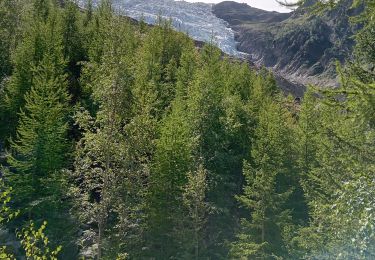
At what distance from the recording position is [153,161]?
23.0 m

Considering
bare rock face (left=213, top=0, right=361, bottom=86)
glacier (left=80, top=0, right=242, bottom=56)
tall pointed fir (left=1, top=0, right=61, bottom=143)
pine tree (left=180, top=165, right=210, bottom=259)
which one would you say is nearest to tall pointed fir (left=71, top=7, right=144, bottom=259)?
pine tree (left=180, top=165, right=210, bottom=259)

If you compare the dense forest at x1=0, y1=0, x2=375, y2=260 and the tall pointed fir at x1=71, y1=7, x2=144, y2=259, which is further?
the dense forest at x1=0, y1=0, x2=375, y2=260

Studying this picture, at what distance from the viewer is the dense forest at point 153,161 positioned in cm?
1873

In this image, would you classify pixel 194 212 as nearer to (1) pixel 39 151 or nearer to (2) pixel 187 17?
(1) pixel 39 151

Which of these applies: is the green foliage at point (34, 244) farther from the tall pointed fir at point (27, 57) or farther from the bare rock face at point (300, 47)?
the bare rock face at point (300, 47)

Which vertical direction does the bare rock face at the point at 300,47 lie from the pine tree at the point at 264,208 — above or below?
above

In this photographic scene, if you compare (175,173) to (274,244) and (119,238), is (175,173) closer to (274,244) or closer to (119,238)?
(119,238)

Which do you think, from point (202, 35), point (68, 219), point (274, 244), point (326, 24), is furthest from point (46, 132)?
point (326, 24)

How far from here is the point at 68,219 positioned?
78.5 ft

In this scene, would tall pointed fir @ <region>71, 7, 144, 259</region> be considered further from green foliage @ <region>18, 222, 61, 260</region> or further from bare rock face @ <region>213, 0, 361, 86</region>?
bare rock face @ <region>213, 0, 361, 86</region>

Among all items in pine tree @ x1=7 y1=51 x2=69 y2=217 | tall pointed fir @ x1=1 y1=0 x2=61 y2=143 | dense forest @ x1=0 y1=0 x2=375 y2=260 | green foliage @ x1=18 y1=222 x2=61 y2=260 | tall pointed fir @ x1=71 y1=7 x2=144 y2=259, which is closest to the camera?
green foliage @ x1=18 y1=222 x2=61 y2=260

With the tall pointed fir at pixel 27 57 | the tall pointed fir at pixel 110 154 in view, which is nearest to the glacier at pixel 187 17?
the tall pointed fir at pixel 27 57

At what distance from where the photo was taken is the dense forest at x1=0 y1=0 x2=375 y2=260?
61.5ft

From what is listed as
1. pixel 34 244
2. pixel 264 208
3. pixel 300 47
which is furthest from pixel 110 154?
pixel 300 47
